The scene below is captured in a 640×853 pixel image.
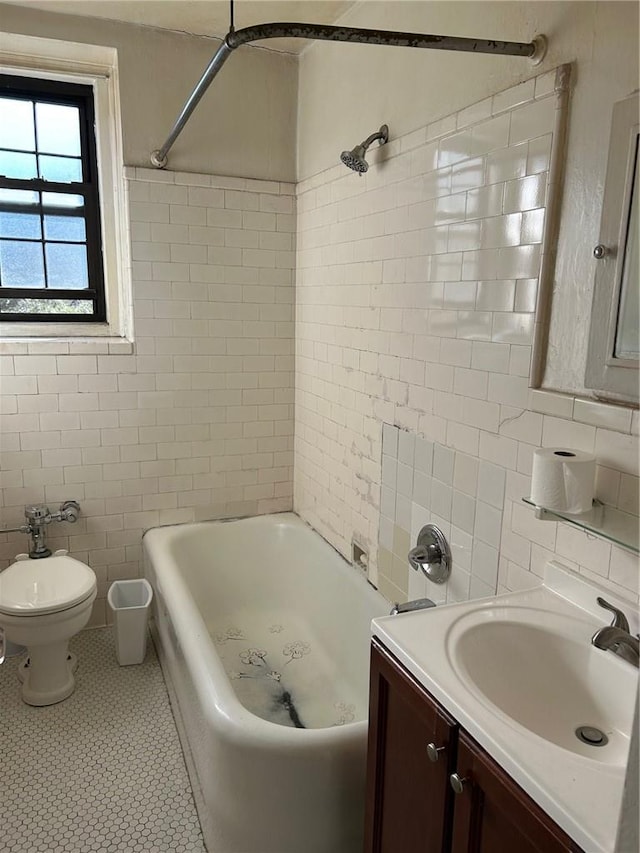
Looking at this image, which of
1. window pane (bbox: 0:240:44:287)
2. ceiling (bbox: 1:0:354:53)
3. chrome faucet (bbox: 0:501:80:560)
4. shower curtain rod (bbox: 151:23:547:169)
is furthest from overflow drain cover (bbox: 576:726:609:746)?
window pane (bbox: 0:240:44:287)

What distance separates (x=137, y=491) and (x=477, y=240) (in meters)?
2.00

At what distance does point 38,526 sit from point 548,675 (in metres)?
2.24

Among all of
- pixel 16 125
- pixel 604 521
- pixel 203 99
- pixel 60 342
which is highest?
pixel 203 99

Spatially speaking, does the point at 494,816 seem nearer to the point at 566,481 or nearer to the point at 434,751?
the point at 434,751

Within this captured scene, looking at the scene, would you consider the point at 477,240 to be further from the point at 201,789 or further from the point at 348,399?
the point at 201,789

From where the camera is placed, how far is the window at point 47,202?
111 inches

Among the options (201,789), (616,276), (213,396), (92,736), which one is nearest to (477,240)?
(616,276)

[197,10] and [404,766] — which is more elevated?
[197,10]

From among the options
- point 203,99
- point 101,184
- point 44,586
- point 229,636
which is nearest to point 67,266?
point 101,184

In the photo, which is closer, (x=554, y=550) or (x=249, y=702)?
(x=554, y=550)

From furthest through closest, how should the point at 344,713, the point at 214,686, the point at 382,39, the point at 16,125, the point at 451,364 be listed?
the point at 16,125
the point at 344,713
the point at 451,364
the point at 214,686
the point at 382,39

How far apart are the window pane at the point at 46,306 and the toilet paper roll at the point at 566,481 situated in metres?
2.40

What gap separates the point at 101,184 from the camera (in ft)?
9.69

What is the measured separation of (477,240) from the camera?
182 cm
